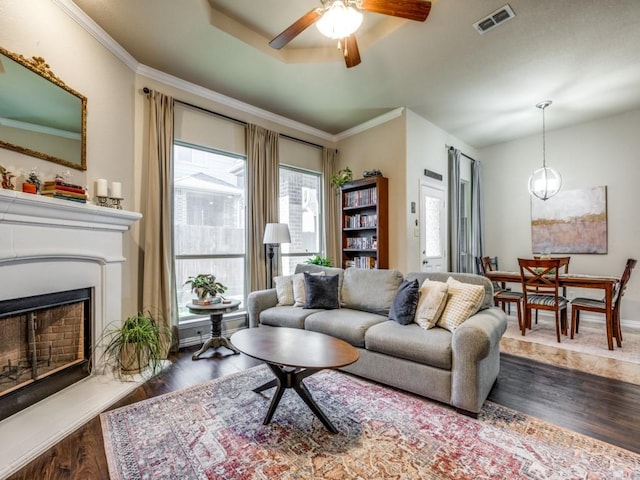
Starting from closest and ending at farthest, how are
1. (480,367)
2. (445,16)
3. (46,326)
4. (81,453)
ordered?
(81,453)
(480,367)
(46,326)
(445,16)

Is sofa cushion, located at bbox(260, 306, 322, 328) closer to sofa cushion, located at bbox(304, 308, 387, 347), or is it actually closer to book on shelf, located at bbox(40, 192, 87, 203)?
sofa cushion, located at bbox(304, 308, 387, 347)

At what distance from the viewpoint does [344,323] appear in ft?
9.25

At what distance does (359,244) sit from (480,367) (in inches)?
118

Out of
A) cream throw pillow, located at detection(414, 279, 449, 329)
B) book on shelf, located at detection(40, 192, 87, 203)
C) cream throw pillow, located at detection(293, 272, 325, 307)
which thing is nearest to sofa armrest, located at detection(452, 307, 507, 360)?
cream throw pillow, located at detection(414, 279, 449, 329)

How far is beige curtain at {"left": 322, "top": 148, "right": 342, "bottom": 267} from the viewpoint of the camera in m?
5.23

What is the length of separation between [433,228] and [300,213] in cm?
220

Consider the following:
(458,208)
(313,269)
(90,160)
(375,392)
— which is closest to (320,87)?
(313,269)

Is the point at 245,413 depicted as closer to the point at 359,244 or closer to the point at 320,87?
the point at 359,244

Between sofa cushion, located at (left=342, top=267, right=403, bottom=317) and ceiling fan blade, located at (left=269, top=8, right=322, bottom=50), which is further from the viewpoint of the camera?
sofa cushion, located at (left=342, top=267, right=403, bottom=317)

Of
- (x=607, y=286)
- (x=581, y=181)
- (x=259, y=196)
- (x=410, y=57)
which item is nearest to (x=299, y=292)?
(x=259, y=196)

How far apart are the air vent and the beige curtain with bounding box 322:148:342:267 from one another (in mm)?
2891

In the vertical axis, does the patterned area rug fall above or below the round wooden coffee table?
below

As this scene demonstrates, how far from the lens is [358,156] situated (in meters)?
5.10

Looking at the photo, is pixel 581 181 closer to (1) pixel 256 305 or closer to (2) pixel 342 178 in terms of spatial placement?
(2) pixel 342 178
